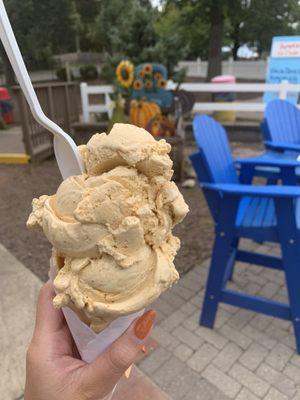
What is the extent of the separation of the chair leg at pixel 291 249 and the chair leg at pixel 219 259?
0.96 ft

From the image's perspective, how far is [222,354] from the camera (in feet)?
8.05

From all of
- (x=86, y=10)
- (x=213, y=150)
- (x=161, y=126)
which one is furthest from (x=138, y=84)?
(x=86, y=10)

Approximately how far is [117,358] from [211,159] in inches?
70.1

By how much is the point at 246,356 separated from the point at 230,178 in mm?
1362

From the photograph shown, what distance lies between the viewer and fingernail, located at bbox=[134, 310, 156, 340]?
1263mm

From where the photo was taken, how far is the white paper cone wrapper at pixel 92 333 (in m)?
1.33

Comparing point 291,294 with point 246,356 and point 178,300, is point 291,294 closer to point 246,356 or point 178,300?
point 246,356

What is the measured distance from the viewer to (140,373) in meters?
2.26

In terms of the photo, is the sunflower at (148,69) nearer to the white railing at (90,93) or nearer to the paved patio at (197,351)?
the white railing at (90,93)

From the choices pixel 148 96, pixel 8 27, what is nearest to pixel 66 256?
pixel 8 27

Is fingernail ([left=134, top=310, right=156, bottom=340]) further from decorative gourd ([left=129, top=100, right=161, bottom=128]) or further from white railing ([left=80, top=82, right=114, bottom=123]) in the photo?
white railing ([left=80, top=82, right=114, bottom=123])

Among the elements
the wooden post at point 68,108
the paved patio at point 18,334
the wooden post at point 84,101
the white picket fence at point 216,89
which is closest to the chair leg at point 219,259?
the paved patio at point 18,334

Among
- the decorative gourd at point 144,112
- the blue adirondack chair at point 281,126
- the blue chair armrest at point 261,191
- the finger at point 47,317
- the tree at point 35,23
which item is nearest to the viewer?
the finger at point 47,317

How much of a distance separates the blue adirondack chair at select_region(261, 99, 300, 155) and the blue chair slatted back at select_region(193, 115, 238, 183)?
0.81m
